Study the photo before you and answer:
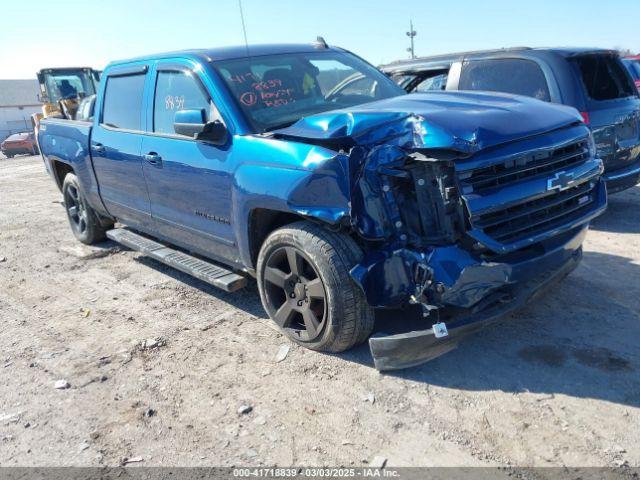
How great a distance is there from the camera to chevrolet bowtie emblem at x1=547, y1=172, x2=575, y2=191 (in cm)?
329

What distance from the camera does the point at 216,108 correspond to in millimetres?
4000

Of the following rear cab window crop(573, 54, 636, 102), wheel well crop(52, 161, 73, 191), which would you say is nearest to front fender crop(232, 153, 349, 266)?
A: rear cab window crop(573, 54, 636, 102)

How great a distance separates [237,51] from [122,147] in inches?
59.4

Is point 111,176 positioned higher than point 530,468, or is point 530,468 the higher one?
point 111,176

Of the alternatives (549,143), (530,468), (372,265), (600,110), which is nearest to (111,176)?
(372,265)

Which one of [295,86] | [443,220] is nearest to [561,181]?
[443,220]

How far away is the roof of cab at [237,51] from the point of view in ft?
14.2

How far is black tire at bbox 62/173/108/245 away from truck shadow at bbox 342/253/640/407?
431 cm

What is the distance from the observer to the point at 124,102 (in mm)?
5293

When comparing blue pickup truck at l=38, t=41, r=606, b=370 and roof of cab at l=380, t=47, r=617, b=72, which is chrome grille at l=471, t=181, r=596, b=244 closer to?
blue pickup truck at l=38, t=41, r=606, b=370

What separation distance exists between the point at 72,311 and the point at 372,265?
3.10 m

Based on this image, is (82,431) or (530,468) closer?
(530,468)

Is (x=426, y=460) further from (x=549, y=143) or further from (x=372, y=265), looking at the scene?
(x=549, y=143)

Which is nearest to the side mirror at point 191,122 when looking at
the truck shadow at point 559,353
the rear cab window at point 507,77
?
the truck shadow at point 559,353
